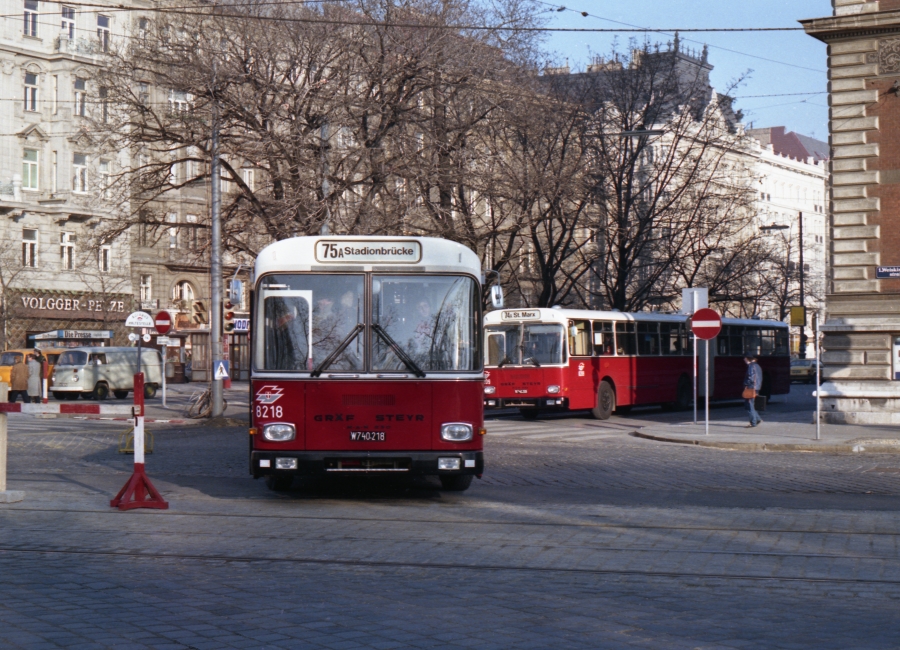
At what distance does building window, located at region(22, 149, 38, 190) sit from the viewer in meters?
56.3

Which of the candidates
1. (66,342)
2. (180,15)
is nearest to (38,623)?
(180,15)

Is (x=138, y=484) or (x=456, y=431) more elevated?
(x=456, y=431)

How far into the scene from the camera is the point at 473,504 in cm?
1309

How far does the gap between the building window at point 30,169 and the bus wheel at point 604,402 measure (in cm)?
3499

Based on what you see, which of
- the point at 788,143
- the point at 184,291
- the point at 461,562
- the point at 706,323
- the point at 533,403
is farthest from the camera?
the point at 788,143

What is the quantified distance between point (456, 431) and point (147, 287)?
175 feet

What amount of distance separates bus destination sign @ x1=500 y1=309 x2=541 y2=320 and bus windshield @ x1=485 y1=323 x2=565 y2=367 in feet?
0.59

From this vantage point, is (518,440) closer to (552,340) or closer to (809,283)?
(552,340)

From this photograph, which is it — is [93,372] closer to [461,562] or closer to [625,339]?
[625,339]

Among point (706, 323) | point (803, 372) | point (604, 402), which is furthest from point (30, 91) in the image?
point (803, 372)

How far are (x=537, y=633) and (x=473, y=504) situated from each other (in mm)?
6560

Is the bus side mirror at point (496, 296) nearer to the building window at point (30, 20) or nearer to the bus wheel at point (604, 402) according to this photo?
the bus wheel at point (604, 402)

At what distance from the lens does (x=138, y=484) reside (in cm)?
1238

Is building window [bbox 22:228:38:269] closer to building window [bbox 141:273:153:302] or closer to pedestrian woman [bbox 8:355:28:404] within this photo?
building window [bbox 141:273:153:302]
